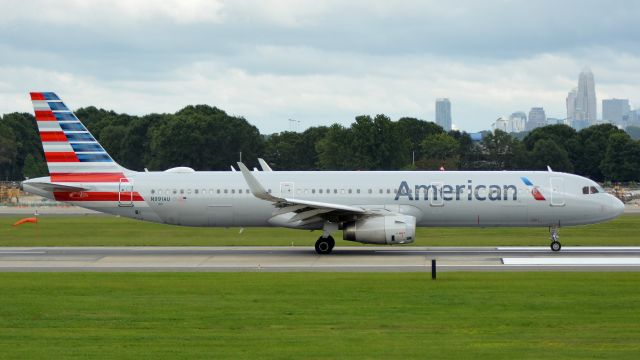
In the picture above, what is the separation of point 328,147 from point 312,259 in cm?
7482

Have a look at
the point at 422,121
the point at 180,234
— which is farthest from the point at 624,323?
the point at 422,121

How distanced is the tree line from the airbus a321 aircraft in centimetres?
6750

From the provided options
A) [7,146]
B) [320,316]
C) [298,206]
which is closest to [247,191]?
[298,206]

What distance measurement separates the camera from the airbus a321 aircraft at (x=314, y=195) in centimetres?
3994

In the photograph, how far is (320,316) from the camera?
2269 cm

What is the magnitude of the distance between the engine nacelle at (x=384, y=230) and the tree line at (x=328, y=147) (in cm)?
7005

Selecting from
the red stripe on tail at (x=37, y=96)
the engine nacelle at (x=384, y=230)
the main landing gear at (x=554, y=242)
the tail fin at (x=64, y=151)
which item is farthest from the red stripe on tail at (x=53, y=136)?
the main landing gear at (x=554, y=242)

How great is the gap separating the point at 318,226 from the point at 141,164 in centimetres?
9414

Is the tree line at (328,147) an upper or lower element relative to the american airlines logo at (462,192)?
upper

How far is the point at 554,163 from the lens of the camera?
128 metres

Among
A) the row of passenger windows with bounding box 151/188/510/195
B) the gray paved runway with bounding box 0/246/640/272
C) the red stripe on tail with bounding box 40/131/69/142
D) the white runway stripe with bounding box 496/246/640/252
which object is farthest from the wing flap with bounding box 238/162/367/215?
the red stripe on tail with bounding box 40/131/69/142

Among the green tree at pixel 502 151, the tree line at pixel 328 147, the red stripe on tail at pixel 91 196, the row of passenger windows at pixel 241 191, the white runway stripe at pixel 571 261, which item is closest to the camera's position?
the white runway stripe at pixel 571 261

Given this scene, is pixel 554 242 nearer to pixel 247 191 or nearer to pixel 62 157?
pixel 247 191

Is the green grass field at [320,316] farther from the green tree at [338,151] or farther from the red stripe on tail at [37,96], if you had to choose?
the green tree at [338,151]
